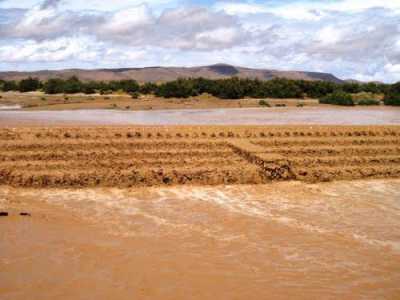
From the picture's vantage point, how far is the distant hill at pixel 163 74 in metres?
91.0

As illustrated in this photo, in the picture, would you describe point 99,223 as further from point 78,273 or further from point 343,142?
point 343,142

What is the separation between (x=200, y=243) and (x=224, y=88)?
94.0 feet

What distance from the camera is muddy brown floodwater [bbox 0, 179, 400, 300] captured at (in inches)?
196

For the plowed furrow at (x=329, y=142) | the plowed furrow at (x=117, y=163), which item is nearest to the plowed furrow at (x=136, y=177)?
the plowed furrow at (x=117, y=163)

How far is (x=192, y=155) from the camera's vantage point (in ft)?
36.9

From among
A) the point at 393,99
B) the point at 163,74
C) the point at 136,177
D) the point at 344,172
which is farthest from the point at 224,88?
the point at 163,74

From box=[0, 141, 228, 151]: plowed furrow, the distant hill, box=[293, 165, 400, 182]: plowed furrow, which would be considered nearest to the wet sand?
box=[0, 141, 228, 151]: plowed furrow

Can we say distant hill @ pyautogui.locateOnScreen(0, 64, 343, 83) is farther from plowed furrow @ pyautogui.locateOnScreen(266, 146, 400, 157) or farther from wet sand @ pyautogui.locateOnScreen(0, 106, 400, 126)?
plowed furrow @ pyautogui.locateOnScreen(266, 146, 400, 157)

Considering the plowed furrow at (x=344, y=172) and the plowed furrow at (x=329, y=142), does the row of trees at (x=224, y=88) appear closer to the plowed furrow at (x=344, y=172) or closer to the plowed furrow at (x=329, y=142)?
the plowed furrow at (x=329, y=142)

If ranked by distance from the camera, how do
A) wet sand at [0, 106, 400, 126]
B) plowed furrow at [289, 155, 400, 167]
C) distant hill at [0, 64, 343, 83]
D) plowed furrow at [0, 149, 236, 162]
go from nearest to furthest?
1. plowed furrow at [0, 149, 236, 162]
2. plowed furrow at [289, 155, 400, 167]
3. wet sand at [0, 106, 400, 126]
4. distant hill at [0, 64, 343, 83]

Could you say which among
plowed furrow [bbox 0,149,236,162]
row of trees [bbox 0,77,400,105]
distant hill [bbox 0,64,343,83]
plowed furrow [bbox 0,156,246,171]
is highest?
distant hill [bbox 0,64,343,83]

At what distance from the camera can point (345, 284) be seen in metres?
5.09

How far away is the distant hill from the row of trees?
47955 millimetres

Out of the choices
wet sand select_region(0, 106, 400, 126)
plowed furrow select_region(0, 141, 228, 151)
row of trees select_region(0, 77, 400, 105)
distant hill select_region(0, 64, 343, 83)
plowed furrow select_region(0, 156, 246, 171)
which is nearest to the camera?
plowed furrow select_region(0, 156, 246, 171)
